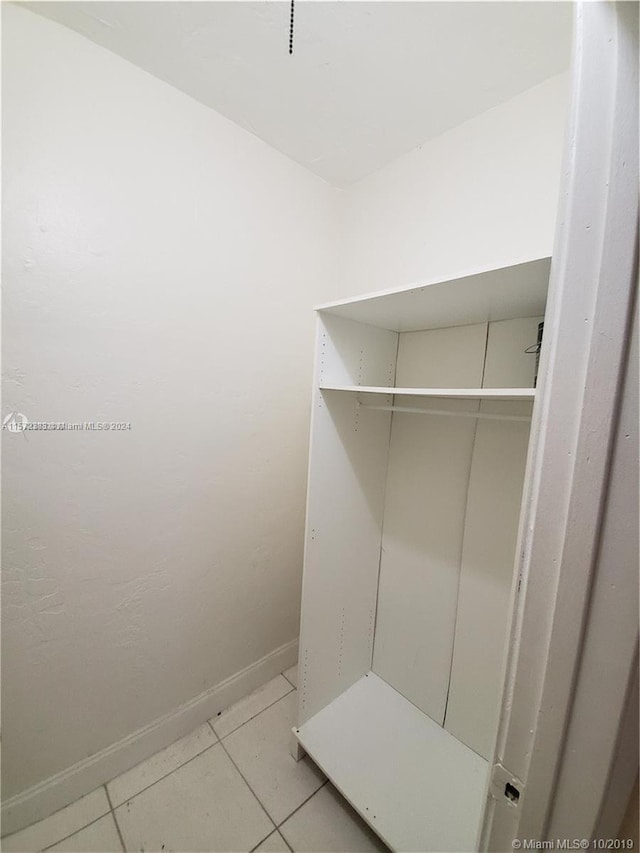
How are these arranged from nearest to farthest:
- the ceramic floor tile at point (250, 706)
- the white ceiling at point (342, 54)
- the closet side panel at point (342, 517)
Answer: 1. the white ceiling at point (342, 54)
2. the closet side panel at point (342, 517)
3. the ceramic floor tile at point (250, 706)

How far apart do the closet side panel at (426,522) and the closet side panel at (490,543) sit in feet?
0.15

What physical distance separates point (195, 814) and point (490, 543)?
57.7 inches

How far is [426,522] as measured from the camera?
1.45 metres

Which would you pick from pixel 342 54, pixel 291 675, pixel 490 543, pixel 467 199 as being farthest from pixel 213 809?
pixel 342 54

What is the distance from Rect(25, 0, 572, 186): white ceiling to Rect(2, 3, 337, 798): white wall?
0.37ft

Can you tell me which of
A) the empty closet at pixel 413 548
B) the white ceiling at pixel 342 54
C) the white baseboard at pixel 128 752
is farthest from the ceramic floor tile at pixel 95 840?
the white ceiling at pixel 342 54

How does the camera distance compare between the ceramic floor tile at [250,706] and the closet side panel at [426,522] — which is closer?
the closet side panel at [426,522]

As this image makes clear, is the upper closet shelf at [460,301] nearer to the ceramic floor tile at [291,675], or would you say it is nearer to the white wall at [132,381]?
the white wall at [132,381]

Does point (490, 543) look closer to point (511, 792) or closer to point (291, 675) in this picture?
point (511, 792)

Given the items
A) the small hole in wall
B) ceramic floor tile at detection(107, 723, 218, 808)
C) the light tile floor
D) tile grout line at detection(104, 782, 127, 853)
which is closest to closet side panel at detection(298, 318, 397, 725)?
the light tile floor

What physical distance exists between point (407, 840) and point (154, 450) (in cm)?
157

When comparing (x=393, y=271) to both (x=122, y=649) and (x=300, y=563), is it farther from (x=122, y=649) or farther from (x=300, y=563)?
(x=122, y=649)

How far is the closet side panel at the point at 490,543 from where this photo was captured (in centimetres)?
118

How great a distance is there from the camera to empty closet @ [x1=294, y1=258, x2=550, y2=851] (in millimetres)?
1133
